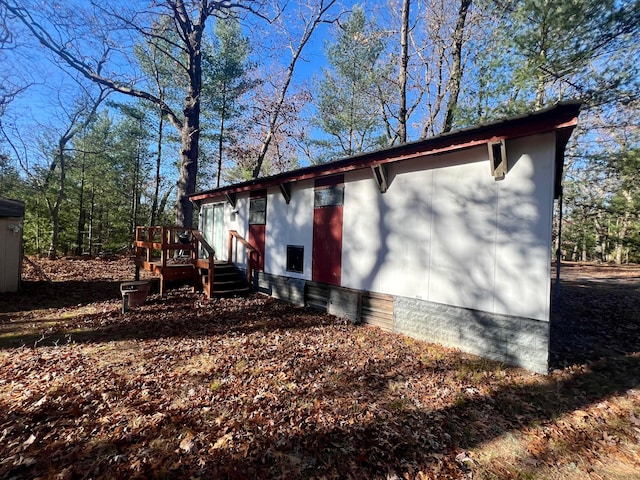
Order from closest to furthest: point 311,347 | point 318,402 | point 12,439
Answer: point 12,439
point 318,402
point 311,347

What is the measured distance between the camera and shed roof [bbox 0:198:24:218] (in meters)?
7.88

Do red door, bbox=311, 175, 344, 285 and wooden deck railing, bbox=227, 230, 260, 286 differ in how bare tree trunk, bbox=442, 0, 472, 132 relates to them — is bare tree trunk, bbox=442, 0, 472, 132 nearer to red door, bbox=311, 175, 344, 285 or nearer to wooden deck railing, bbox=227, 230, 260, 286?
red door, bbox=311, 175, 344, 285

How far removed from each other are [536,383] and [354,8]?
1623 cm

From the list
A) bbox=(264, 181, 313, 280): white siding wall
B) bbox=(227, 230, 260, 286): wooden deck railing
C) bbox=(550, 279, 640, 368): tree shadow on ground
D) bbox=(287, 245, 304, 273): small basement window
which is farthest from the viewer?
bbox=(227, 230, 260, 286): wooden deck railing

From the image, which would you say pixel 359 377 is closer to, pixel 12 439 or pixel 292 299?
pixel 12 439

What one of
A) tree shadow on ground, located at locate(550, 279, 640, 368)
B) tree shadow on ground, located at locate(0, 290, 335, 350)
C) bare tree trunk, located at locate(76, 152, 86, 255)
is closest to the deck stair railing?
tree shadow on ground, located at locate(0, 290, 335, 350)

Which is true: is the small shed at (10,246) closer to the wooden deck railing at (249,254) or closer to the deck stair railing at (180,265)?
the deck stair railing at (180,265)

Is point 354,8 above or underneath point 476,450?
above

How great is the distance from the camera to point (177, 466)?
2.36 metres

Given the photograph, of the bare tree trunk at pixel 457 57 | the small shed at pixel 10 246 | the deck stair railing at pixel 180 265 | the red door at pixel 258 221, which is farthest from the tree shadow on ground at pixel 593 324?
the small shed at pixel 10 246

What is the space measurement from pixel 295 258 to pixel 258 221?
210 cm

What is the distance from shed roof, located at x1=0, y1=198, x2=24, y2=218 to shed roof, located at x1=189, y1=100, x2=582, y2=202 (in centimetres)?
810

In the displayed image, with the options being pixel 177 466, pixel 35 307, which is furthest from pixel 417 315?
pixel 35 307

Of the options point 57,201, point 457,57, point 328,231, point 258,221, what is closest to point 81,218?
point 57,201
